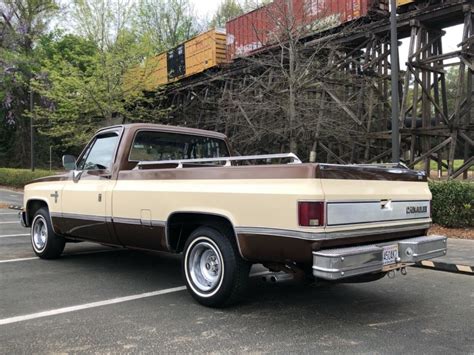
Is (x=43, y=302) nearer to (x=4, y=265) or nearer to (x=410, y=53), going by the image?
(x=4, y=265)

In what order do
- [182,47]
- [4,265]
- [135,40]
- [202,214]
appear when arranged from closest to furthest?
[202,214]
[4,265]
[135,40]
[182,47]

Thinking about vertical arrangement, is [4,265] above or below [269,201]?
below

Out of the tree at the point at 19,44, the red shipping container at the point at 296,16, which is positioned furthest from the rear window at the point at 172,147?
the tree at the point at 19,44

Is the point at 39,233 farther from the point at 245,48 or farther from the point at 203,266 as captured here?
the point at 245,48

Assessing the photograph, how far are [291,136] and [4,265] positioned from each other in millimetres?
9480

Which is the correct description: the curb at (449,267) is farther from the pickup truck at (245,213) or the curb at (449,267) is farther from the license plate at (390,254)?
the license plate at (390,254)

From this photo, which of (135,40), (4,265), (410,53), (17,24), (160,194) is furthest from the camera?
(17,24)

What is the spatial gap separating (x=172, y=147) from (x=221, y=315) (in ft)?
9.12

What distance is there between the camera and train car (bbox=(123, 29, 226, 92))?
2377cm

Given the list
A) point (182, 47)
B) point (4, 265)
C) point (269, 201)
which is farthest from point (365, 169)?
point (182, 47)

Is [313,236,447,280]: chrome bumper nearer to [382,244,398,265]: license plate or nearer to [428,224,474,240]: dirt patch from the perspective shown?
[382,244,398,265]: license plate

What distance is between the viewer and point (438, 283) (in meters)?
6.50

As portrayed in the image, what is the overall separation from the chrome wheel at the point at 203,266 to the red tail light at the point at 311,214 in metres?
1.17

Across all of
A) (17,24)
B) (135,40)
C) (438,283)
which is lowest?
(438,283)
